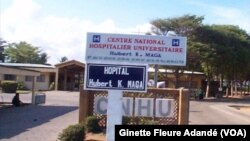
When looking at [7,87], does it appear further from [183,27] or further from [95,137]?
[95,137]

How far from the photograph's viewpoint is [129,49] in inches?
344

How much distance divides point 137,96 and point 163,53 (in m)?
6.13

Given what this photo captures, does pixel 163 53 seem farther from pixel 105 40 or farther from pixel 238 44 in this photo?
pixel 238 44

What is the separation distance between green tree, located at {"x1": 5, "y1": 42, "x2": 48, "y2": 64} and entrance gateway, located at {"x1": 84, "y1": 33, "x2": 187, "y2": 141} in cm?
8856

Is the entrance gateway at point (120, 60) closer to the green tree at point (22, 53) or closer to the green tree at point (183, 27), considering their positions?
the green tree at point (183, 27)

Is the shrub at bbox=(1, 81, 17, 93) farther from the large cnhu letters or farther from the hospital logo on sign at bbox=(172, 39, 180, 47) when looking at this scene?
the hospital logo on sign at bbox=(172, 39, 180, 47)

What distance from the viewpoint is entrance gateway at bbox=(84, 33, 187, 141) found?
28.3 ft

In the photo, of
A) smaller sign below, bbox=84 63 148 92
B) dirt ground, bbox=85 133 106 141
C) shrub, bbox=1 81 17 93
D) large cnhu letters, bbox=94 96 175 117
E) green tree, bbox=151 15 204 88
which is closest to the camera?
smaller sign below, bbox=84 63 148 92

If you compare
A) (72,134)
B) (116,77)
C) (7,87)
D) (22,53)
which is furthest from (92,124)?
(22,53)

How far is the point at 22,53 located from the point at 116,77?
3581 inches

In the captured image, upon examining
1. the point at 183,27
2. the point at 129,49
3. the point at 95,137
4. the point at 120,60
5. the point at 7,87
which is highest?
the point at 183,27

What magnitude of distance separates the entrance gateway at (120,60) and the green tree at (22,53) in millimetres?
88563

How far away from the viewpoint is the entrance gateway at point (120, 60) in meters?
8.64

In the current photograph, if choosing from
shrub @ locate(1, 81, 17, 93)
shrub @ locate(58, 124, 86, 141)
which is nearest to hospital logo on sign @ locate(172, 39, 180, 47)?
shrub @ locate(58, 124, 86, 141)
